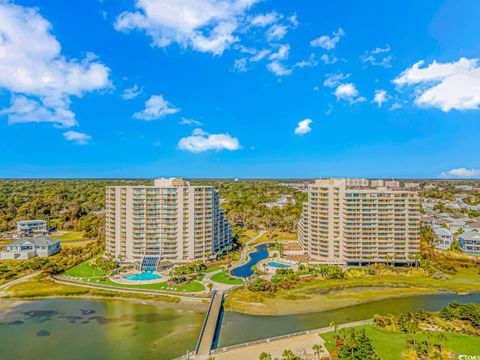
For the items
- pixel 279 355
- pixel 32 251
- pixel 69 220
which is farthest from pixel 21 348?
pixel 69 220

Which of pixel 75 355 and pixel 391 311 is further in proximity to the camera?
pixel 391 311

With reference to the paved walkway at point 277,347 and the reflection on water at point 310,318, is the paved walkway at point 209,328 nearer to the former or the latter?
the reflection on water at point 310,318

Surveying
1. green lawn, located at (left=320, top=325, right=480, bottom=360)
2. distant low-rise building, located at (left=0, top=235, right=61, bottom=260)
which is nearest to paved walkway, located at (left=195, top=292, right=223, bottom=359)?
green lawn, located at (left=320, top=325, right=480, bottom=360)

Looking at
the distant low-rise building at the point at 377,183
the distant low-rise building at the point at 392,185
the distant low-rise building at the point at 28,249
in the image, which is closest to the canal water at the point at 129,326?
the distant low-rise building at the point at 392,185

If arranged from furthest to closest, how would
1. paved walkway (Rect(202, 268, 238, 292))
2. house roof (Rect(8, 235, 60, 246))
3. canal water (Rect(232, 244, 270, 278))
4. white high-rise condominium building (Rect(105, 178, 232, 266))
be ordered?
house roof (Rect(8, 235, 60, 246)), white high-rise condominium building (Rect(105, 178, 232, 266)), canal water (Rect(232, 244, 270, 278)), paved walkway (Rect(202, 268, 238, 292))

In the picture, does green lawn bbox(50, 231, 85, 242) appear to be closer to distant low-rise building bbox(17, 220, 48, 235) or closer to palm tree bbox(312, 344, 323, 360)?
distant low-rise building bbox(17, 220, 48, 235)

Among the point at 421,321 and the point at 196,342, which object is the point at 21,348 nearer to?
the point at 196,342
